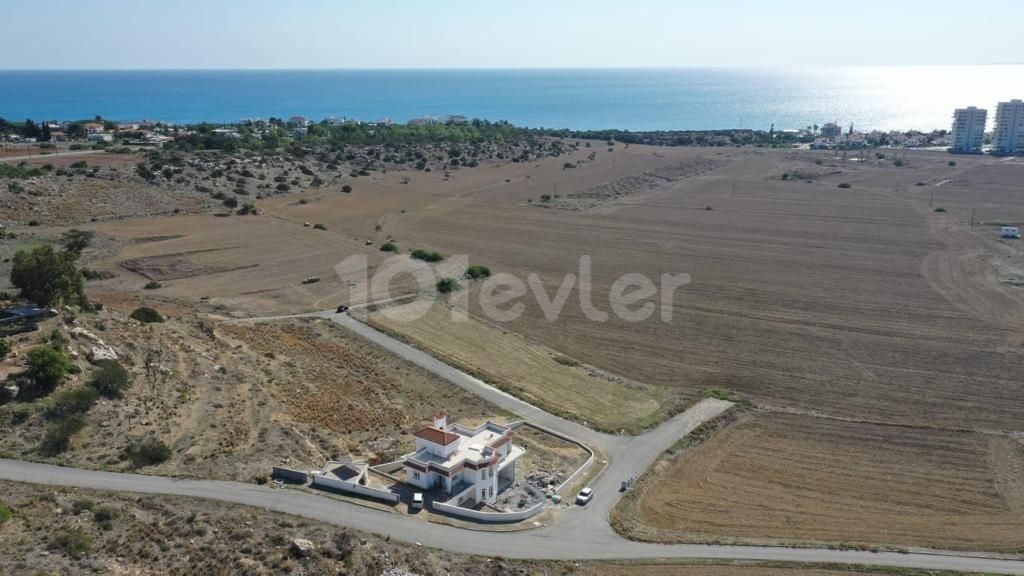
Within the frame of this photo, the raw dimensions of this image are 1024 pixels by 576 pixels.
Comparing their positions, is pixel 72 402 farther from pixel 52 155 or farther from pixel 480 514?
pixel 52 155

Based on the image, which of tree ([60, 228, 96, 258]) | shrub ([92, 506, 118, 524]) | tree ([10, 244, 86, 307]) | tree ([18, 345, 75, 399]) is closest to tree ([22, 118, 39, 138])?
tree ([60, 228, 96, 258])

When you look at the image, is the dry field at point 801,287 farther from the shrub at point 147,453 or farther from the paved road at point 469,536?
the shrub at point 147,453

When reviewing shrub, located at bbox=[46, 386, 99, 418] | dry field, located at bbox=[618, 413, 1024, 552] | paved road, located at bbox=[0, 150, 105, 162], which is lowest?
dry field, located at bbox=[618, 413, 1024, 552]

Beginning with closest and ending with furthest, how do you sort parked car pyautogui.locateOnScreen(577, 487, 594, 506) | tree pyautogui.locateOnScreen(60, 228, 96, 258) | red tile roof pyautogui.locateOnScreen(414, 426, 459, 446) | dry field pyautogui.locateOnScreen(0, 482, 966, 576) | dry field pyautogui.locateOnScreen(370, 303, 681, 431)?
dry field pyautogui.locateOnScreen(0, 482, 966, 576), parked car pyautogui.locateOnScreen(577, 487, 594, 506), red tile roof pyautogui.locateOnScreen(414, 426, 459, 446), dry field pyautogui.locateOnScreen(370, 303, 681, 431), tree pyautogui.locateOnScreen(60, 228, 96, 258)

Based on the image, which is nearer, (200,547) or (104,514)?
(200,547)

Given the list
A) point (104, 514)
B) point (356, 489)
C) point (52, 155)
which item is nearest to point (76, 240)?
point (52, 155)

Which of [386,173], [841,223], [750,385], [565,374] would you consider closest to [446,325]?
[565,374]

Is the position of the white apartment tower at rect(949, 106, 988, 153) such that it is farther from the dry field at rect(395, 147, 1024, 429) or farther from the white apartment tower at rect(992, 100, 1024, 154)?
the dry field at rect(395, 147, 1024, 429)

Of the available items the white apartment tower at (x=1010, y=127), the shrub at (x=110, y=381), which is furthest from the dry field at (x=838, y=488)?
the white apartment tower at (x=1010, y=127)
